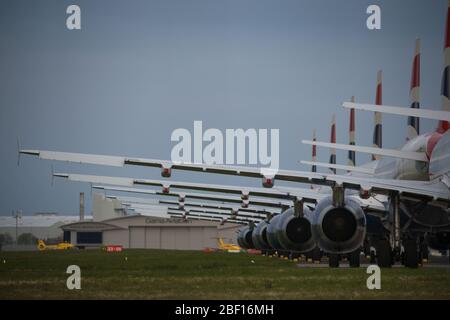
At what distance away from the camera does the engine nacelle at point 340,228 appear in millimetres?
27656

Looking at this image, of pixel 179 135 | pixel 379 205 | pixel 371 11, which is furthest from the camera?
pixel 379 205

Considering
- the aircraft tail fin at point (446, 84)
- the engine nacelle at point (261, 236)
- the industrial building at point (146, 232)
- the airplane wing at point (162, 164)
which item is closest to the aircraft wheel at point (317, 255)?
the aircraft tail fin at point (446, 84)

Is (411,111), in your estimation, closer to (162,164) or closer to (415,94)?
(162,164)

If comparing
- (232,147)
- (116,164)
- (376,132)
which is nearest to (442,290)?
(232,147)

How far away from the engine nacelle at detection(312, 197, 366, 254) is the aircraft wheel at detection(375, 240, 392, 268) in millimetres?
1494

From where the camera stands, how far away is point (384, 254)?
29188 millimetres

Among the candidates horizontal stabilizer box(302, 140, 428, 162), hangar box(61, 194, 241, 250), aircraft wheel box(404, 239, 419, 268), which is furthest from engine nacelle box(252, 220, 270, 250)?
hangar box(61, 194, 241, 250)

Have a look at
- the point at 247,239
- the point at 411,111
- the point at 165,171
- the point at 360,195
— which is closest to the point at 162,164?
the point at 165,171

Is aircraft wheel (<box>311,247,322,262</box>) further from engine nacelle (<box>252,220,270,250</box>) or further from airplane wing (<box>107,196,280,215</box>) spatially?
airplane wing (<box>107,196,280,215</box>)

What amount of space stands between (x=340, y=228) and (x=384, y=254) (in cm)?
229

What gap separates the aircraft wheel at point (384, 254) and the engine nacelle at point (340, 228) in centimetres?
149

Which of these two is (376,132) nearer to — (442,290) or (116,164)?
(116,164)

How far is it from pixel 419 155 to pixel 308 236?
237 inches
